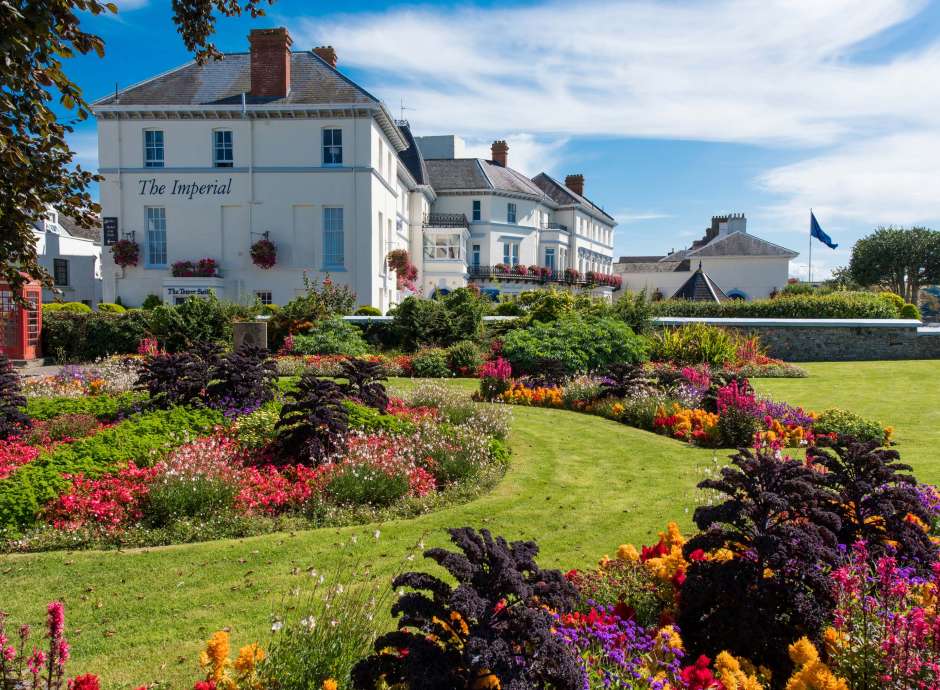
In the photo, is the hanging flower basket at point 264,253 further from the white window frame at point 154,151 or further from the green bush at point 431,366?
the green bush at point 431,366

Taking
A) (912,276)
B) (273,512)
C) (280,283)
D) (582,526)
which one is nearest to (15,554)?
(273,512)

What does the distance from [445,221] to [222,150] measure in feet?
52.0

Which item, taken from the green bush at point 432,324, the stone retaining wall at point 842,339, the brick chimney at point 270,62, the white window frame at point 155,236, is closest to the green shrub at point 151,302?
the white window frame at point 155,236

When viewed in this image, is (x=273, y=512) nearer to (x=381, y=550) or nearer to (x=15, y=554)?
(x=381, y=550)

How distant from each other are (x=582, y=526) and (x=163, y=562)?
12.3 feet

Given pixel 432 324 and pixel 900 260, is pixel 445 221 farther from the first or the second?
pixel 900 260

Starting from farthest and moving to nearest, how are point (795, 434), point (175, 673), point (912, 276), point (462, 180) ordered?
point (912, 276) → point (462, 180) → point (795, 434) → point (175, 673)

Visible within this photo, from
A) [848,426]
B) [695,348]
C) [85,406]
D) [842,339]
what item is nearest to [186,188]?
[85,406]

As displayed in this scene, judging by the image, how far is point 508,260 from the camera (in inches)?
1826

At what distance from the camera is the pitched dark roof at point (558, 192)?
53.2 meters

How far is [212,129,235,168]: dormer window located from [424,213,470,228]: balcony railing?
13319 mm

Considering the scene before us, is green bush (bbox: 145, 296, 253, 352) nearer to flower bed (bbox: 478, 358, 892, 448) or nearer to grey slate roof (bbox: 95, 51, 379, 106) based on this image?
flower bed (bbox: 478, 358, 892, 448)

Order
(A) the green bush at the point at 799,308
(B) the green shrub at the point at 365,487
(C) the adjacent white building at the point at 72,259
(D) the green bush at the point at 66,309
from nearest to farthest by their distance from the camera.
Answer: (B) the green shrub at the point at 365,487, (D) the green bush at the point at 66,309, (A) the green bush at the point at 799,308, (C) the adjacent white building at the point at 72,259

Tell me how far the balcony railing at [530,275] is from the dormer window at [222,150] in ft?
60.6
